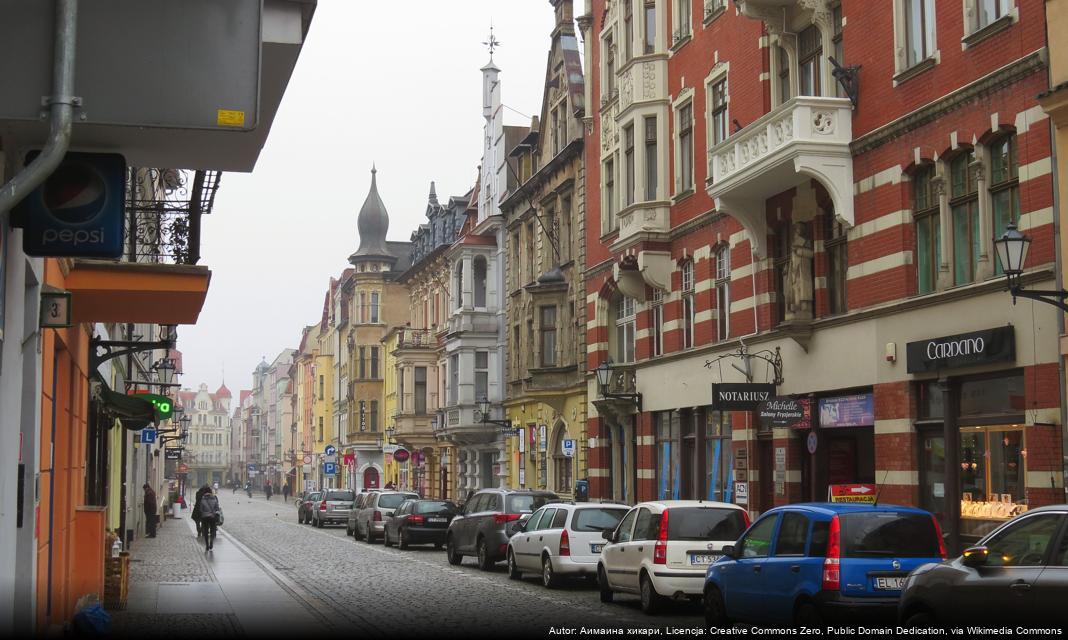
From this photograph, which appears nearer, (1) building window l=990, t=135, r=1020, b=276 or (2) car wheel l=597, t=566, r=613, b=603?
(1) building window l=990, t=135, r=1020, b=276

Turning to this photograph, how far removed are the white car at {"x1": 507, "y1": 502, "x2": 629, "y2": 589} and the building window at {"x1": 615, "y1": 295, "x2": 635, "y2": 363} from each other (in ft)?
40.8

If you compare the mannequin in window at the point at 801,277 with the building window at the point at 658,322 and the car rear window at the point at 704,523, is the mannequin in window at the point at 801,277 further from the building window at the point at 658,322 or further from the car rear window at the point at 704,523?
the building window at the point at 658,322

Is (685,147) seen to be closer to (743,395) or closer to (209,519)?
(743,395)

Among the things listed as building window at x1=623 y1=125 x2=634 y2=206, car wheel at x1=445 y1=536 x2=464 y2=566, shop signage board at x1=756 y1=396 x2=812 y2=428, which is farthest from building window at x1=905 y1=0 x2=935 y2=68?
car wheel at x1=445 y1=536 x2=464 y2=566

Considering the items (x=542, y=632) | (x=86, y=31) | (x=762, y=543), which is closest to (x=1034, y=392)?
(x=762, y=543)

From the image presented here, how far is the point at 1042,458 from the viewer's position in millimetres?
17844

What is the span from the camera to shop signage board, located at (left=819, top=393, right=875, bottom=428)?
22953 millimetres

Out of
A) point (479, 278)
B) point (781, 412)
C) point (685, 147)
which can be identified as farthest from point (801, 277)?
point (479, 278)

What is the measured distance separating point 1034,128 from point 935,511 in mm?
6311

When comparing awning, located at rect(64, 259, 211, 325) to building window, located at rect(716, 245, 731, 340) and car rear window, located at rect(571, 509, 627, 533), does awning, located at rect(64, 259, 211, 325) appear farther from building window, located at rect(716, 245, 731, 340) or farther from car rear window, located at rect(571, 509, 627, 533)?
building window, located at rect(716, 245, 731, 340)

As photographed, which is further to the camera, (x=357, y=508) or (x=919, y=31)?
(x=357, y=508)

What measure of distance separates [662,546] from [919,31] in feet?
32.0

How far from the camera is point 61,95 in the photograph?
19.0ft

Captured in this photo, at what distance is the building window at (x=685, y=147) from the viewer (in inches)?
1226
